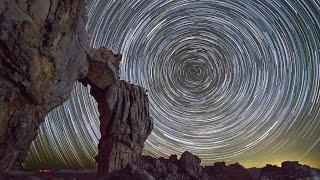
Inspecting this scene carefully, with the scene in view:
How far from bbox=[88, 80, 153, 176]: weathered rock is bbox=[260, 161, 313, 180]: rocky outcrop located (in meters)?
13.6

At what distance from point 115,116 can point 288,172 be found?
18264 mm

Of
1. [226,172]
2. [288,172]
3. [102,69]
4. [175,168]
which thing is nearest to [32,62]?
[102,69]

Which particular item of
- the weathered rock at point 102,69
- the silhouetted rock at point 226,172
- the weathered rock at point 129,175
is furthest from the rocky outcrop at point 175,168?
the weathered rock at point 102,69

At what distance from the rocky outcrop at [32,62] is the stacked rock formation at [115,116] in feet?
14.0

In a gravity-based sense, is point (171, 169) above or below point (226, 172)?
below

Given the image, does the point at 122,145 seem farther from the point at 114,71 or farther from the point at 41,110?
the point at 41,110

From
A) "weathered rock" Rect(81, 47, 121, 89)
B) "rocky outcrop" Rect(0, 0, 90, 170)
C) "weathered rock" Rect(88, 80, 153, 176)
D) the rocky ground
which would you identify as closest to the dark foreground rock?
the rocky ground

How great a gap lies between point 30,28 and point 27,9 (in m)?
A: 0.97

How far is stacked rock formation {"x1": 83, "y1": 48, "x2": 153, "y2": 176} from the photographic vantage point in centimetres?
2592

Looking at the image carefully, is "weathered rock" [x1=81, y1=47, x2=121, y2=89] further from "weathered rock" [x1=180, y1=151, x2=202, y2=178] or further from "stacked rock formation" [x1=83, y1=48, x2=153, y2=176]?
"weathered rock" [x1=180, y1=151, x2=202, y2=178]

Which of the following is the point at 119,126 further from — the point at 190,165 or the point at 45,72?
the point at 45,72

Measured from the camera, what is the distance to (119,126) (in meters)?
27.2

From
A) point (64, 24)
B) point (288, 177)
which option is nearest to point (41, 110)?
point (64, 24)

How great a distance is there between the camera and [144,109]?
2909 cm
